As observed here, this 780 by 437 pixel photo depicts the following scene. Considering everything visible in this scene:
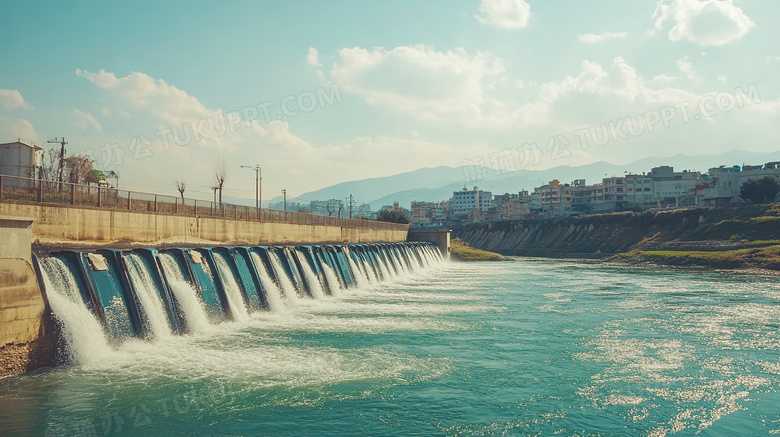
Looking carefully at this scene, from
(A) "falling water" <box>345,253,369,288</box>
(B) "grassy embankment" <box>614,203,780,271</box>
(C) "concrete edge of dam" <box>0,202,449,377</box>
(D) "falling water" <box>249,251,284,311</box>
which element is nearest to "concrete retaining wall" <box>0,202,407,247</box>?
(C) "concrete edge of dam" <box>0,202,449,377</box>

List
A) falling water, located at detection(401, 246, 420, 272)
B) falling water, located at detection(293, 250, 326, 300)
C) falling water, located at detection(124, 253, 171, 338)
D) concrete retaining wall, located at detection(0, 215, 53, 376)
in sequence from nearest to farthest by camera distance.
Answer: concrete retaining wall, located at detection(0, 215, 53, 376) < falling water, located at detection(124, 253, 171, 338) < falling water, located at detection(293, 250, 326, 300) < falling water, located at detection(401, 246, 420, 272)

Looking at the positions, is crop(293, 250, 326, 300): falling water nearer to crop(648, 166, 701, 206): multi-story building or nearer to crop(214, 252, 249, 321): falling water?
crop(214, 252, 249, 321): falling water

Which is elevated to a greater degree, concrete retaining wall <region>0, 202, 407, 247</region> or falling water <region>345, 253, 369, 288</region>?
concrete retaining wall <region>0, 202, 407, 247</region>

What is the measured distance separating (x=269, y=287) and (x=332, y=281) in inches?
397

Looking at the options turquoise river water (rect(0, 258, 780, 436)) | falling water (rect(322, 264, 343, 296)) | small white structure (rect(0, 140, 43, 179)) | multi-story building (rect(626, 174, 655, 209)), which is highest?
multi-story building (rect(626, 174, 655, 209))

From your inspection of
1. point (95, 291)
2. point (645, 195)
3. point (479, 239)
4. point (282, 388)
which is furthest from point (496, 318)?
point (645, 195)

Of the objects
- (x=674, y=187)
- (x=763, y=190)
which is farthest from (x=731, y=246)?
(x=674, y=187)

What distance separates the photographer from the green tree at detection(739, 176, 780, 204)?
403 feet

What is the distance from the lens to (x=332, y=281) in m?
44.3

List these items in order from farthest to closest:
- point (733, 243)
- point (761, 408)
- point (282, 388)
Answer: point (733, 243), point (282, 388), point (761, 408)

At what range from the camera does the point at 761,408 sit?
16.6 metres

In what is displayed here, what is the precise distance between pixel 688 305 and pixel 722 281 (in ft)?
83.7

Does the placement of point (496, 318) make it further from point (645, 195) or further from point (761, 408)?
point (645, 195)

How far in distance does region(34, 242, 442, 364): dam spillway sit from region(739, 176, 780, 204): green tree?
395 ft
